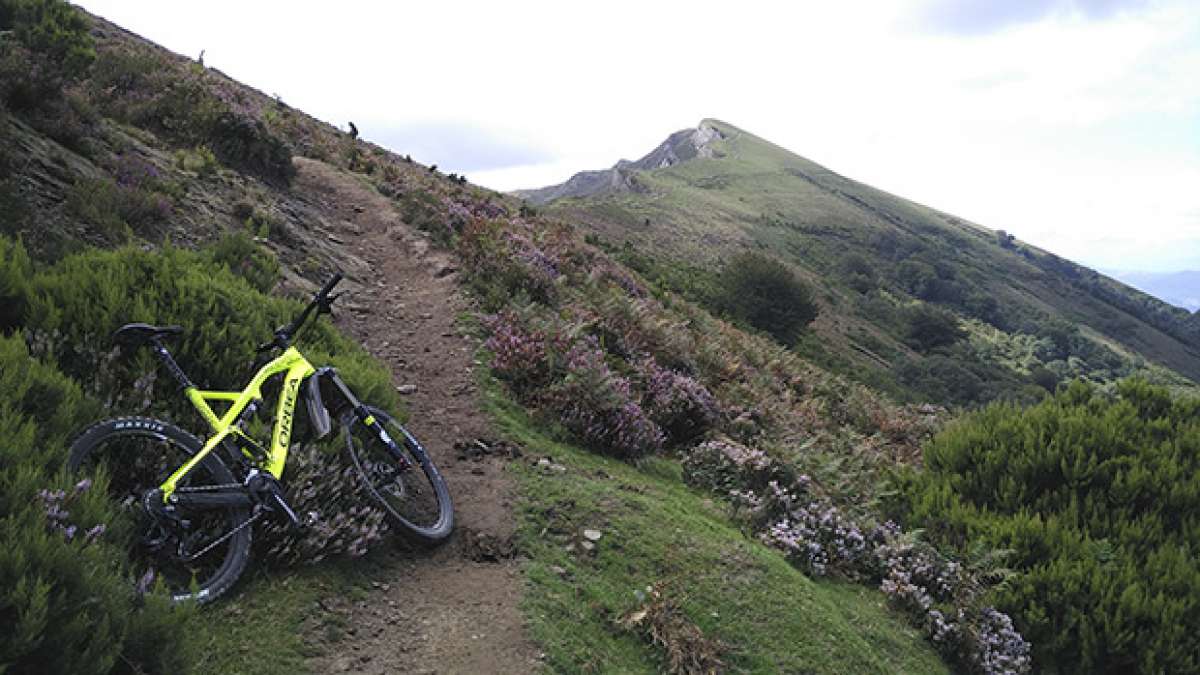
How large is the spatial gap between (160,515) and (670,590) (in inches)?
139

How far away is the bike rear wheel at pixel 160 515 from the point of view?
374cm

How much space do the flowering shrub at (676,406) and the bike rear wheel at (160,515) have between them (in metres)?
5.96

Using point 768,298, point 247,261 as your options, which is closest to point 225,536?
point 247,261

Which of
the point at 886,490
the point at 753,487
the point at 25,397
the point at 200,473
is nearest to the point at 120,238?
the point at 25,397

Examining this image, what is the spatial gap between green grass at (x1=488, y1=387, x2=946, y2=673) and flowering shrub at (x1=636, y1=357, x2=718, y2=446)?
2256 millimetres

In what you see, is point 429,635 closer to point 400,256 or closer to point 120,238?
point 120,238

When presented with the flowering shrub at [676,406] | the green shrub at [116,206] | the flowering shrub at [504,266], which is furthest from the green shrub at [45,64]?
the flowering shrub at [676,406]

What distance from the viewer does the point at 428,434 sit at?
7.09m

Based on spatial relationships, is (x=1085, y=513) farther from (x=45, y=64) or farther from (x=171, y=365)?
(x=45, y=64)

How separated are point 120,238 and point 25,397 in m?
4.72

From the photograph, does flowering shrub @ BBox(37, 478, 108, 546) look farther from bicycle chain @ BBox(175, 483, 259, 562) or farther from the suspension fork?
the suspension fork

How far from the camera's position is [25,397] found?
3943 millimetres

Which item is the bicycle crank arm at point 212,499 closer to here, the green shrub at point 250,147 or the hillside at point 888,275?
the green shrub at point 250,147

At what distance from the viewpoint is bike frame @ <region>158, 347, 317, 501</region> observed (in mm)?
4000
